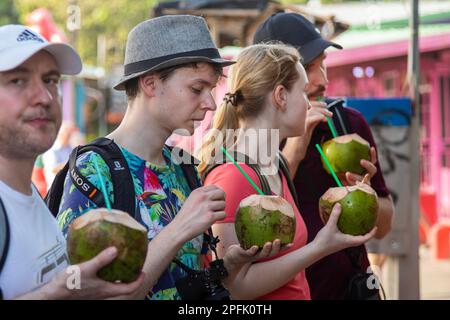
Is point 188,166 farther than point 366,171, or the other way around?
point 366,171

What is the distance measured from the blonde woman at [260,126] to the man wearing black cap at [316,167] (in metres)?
0.34

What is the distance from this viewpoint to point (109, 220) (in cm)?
227

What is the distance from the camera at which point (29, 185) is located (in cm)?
236

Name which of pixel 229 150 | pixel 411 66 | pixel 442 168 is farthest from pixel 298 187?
pixel 442 168

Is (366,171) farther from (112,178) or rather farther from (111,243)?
(111,243)

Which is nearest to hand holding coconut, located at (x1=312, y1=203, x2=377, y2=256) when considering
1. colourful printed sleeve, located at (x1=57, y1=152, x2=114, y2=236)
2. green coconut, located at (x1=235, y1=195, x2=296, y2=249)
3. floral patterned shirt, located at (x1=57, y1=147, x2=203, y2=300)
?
green coconut, located at (x1=235, y1=195, x2=296, y2=249)

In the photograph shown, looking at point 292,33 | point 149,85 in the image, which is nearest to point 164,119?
point 149,85

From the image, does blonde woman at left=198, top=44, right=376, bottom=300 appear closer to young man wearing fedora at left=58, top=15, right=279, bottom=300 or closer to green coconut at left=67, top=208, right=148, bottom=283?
young man wearing fedora at left=58, top=15, right=279, bottom=300

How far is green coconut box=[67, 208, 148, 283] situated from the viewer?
2.24 meters

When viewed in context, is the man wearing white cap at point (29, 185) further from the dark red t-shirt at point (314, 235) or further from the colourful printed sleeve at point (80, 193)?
the dark red t-shirt at point (314, 235)

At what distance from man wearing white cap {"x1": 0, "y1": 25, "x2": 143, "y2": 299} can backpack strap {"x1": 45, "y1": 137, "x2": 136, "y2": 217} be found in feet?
1.04

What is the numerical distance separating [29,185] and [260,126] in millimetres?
1483
